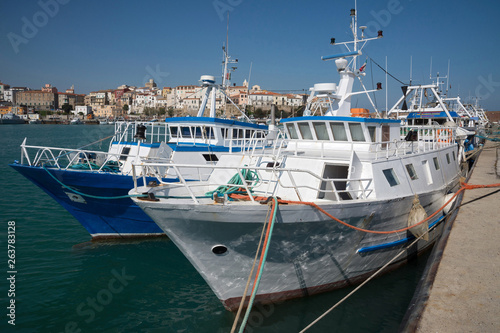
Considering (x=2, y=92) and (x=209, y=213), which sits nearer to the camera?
(x=209, y=213)

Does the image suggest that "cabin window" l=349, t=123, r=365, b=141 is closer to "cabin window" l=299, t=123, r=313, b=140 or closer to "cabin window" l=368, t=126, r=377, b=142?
"cabin window" l=368, t=126, r=377, b=142

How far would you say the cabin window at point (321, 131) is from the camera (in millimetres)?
11602

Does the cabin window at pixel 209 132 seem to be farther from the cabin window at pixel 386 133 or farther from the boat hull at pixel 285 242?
the boat hull at pixel 285 242

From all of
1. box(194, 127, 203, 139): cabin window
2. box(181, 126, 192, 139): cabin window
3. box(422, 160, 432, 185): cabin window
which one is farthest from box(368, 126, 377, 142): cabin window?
box(181, 126, 192, 139): cabin window

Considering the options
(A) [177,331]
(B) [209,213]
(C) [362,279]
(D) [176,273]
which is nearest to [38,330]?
(A) [177,331]

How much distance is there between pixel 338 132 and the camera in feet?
37.5

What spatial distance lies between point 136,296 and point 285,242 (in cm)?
504

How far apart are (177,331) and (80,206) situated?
26.1 ft

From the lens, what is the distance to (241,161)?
35.2 ft

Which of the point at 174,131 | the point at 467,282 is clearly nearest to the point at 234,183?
the point at 467,282

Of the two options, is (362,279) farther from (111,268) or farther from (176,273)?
(111,268)

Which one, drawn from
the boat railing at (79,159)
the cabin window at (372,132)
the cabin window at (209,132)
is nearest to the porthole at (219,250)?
the cabin window at (372,132)

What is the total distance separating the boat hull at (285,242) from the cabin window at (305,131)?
159 inches

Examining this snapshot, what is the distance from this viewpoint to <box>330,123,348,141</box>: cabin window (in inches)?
446
